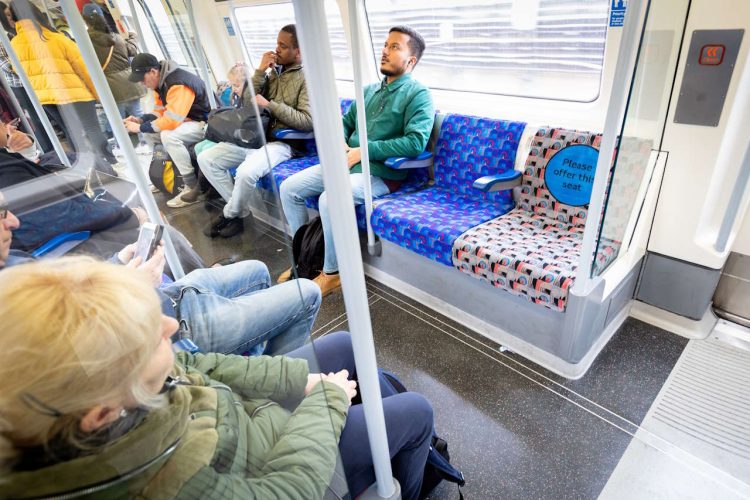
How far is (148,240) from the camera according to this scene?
1.19 metres

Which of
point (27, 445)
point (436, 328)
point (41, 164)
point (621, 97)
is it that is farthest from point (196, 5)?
point (436, 328)

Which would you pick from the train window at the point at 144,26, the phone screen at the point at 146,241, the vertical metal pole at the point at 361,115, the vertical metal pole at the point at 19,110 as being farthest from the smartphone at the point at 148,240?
the vertical metal pole at the point at 361,115

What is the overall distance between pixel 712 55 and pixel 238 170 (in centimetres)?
217

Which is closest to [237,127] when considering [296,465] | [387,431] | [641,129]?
[296,465]

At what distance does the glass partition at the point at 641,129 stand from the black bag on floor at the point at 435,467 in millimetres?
1006

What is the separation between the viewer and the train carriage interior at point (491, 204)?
3.12 ft

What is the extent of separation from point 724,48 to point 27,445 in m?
2.63

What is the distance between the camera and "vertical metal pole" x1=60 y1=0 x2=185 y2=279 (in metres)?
0.94

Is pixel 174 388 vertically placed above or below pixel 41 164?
below

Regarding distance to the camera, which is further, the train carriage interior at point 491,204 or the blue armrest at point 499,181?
the blue armrest at point 499,181

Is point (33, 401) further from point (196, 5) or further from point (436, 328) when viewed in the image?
point (436, 328)

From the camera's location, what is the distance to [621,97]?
4.72ft

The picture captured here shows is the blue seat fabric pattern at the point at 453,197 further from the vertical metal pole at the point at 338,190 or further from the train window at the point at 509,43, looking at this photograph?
the vertical metal pole at the point at 338,190

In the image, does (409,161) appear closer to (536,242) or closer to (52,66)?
(536,242)
